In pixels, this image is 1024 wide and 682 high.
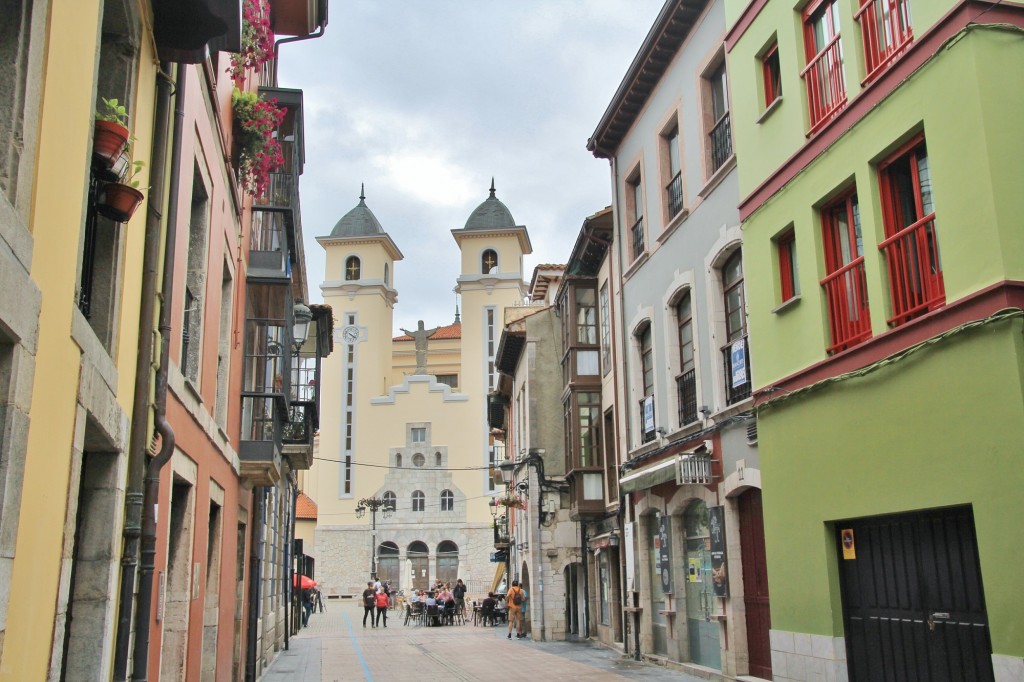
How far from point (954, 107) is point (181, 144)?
6620mm

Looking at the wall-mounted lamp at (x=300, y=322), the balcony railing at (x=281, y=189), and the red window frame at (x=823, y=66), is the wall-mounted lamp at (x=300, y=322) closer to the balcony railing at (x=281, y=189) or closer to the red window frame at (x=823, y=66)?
the balcony railing at (x=281, y=189)

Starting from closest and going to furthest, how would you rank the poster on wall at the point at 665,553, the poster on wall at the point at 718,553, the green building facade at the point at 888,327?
the green building facade at the point at 888,327 < the poster on wall at the point at 718,553 < the poster on wall at the point at 665,553

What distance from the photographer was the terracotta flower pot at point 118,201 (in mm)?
5762

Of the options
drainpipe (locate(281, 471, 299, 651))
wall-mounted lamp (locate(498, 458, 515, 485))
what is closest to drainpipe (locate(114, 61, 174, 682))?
drainpipe (locate(281, 471, 299, 651))

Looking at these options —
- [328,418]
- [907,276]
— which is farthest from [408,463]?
[907,276]

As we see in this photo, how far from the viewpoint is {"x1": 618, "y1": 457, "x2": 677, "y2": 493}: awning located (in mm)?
15055

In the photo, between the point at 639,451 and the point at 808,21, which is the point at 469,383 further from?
the point at 808,21

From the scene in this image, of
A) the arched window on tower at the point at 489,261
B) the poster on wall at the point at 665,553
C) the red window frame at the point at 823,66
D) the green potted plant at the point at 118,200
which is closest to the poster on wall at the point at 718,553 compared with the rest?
the poster on wall at the point at 665,553

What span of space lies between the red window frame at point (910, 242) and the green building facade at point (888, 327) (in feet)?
0.07

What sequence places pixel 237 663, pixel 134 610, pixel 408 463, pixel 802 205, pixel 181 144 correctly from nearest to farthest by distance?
1. pixel 134 610
2. pixel 181 144
3. pixel 802 205
4. pixel 237 663
5. pixel 408 463

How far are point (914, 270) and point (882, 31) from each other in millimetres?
2585

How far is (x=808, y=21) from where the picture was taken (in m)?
11.6

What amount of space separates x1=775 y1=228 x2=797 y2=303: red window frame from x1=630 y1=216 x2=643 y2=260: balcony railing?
6650mm

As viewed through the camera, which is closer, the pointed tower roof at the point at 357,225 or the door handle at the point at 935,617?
the door handle at the point at 935,617
